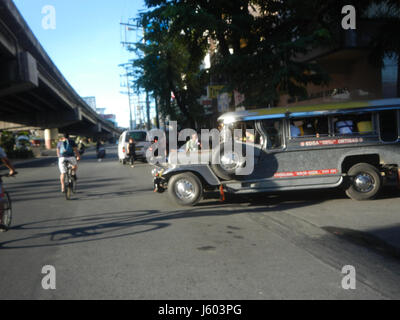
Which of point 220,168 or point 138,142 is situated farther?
point 138,142

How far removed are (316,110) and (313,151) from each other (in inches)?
35.2

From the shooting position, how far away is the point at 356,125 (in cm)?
835

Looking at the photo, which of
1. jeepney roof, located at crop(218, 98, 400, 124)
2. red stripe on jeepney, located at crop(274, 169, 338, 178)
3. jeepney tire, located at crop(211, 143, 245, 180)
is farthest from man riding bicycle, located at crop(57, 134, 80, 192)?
red stripe on jeepney, located at crop(274, 169, 338, 178)

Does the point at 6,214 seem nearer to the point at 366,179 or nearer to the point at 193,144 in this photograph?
the point at 193,144

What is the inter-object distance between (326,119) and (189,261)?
511 centimetres

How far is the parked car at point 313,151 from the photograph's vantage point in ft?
27.0

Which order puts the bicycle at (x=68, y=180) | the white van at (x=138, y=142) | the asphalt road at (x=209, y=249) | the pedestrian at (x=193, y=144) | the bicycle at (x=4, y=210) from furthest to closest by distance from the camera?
the white van at (x=138, y=142) < the bicycle at (x=68, y=180) < the pedestrian at (x=193, y=144) < the bicycle at (x=4, y=210) < the asphalt road at (x=209, y=249)

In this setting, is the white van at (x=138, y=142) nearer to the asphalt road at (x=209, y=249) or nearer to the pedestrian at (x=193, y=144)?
the pedestrian at (x=193, y=144)

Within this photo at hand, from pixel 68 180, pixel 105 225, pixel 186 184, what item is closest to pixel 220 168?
pixel 186 184

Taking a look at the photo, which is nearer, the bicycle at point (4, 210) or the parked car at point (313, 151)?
the bicycle at point (4, 210)

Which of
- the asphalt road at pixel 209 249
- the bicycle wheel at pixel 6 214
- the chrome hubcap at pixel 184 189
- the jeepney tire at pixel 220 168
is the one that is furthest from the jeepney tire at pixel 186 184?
the bicycle wheel at pixel 6 214

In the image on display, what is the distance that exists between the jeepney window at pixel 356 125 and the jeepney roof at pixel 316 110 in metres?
0.23
